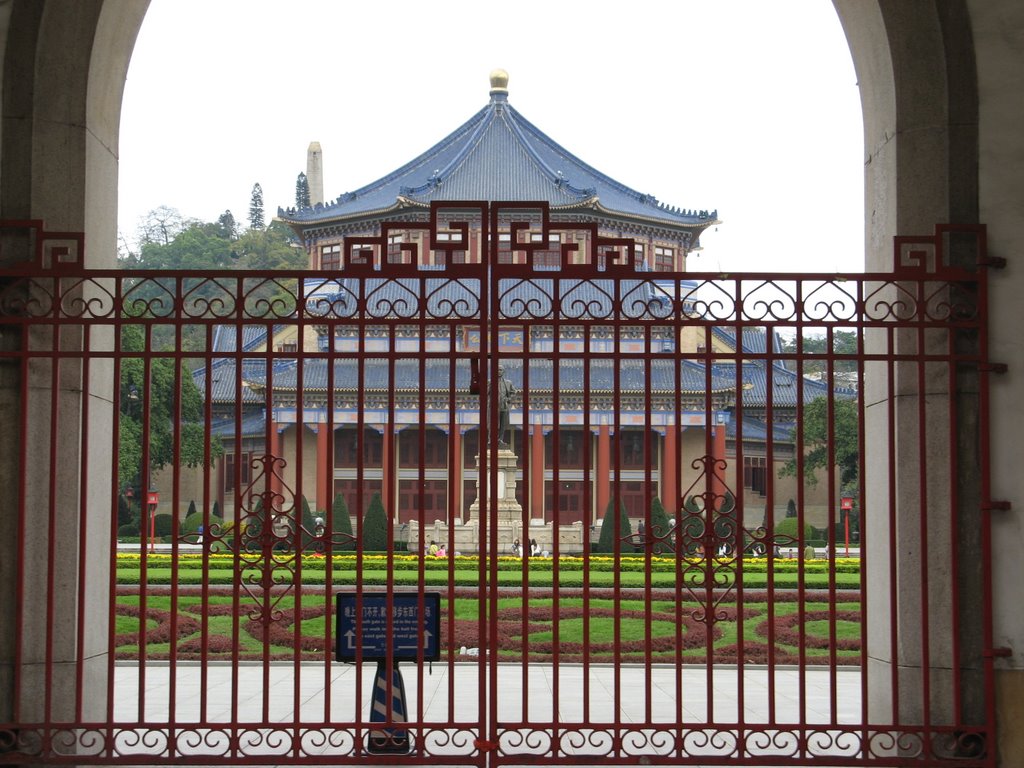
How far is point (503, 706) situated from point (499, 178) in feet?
107

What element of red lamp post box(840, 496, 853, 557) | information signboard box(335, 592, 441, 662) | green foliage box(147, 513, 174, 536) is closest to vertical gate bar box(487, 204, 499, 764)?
information signboard box(335, 592, 441, 662)

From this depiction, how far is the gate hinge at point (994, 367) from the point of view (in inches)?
211

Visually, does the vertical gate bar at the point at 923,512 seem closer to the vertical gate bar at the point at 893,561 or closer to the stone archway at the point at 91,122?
the vertical gate bar at the point at 893,561

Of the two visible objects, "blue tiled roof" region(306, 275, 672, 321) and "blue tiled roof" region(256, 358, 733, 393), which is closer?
"blue tiled roof" region(306, 275, 672, 321)

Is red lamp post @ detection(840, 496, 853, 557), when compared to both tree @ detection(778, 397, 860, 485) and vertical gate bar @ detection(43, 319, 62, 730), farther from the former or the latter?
vertical gate bar @ detection(43, 319, 62, 730)

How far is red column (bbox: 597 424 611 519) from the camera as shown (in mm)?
36406

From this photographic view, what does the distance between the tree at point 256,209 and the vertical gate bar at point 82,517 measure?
6518 cm

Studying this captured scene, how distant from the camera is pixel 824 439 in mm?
36938

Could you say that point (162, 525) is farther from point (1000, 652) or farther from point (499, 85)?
point (1000, 652)

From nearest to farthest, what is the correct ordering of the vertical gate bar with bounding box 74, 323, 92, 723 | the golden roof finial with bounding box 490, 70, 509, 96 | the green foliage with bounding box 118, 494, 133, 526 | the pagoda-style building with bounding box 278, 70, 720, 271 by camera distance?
the vertical gate bar with bounding box 74, 323, 92, 723
the green foliage with bounding box 118, 494, 133, 526
the pagoda-style building with bounding box 278, 70, 720, 271
the golden roof finial with bounding box 490, 70, 509, 96

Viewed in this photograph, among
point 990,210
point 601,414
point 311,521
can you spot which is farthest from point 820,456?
point 990,210

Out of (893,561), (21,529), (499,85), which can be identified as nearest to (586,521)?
(893,561)

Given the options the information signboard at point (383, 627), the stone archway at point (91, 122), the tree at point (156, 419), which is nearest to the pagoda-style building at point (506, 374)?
the tree at point (156, 419)

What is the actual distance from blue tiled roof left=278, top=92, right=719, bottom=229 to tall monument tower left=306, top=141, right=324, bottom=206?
24229mm
